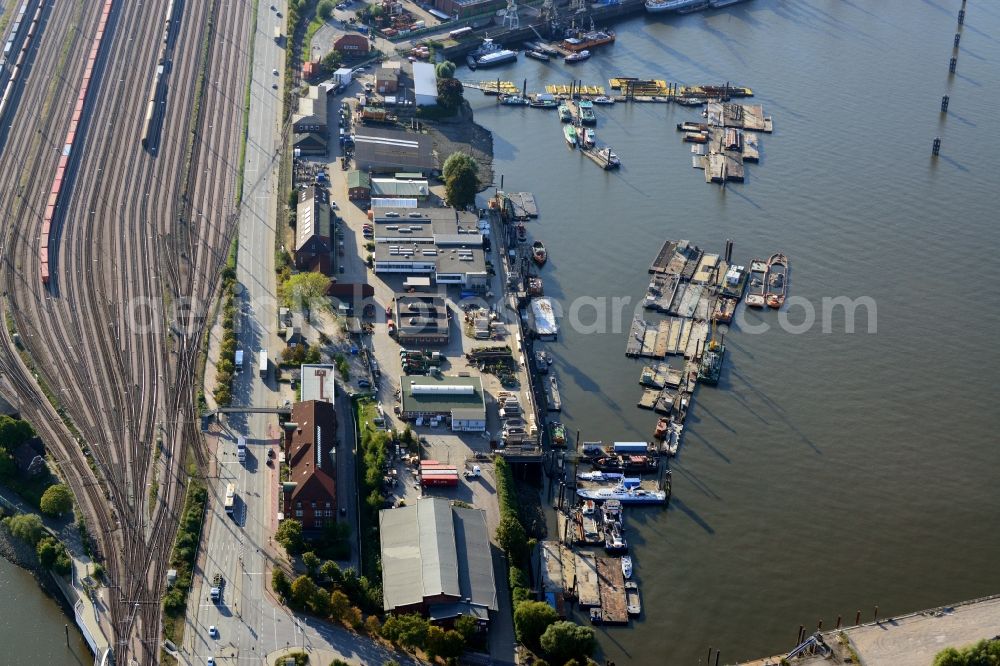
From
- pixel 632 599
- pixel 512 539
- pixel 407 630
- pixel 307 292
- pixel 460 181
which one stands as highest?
pixel 460 181

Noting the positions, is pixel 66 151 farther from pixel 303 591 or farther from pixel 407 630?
pixel 407 630

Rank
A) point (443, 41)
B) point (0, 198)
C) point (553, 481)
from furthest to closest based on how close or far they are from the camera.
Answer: point (443, 41), point (0, 198), point (553, 481)

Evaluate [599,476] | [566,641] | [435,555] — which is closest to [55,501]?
[435,555]

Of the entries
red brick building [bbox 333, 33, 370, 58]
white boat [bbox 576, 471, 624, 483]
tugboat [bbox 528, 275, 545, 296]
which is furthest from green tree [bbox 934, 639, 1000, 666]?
red brick building [bbox 333, 33, 370, 58]

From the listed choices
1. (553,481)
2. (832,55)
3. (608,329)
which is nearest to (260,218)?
(608,329)

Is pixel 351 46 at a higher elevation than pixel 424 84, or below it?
higher

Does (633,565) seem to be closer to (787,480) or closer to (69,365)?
(787,480)
